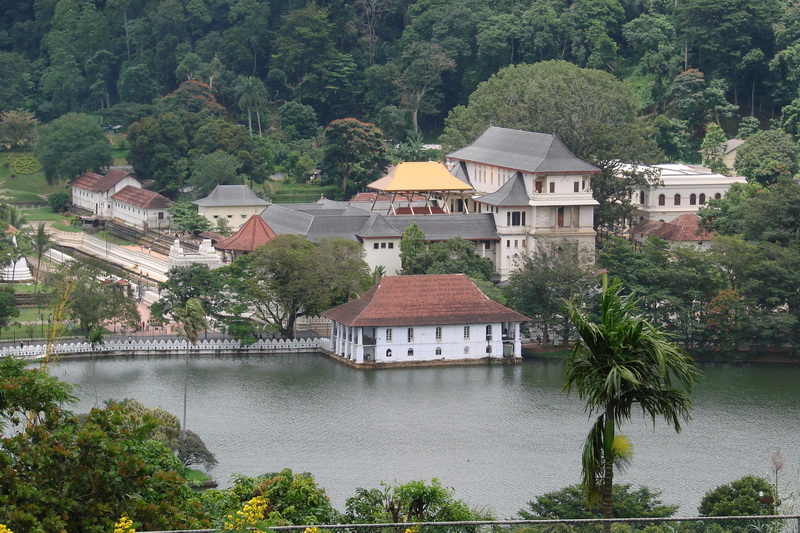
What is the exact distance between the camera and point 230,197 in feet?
220

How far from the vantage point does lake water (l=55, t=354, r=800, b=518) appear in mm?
35938

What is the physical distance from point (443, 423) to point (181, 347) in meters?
11.6

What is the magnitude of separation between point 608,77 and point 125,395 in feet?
105

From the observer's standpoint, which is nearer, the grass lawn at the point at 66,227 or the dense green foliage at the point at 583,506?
the dense green foliage at the point at 583,506

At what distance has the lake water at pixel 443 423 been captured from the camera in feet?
118

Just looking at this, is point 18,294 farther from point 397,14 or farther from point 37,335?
point 397,14

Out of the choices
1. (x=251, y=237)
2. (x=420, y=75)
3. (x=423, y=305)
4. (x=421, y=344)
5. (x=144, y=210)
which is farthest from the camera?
(x=420, y=75)

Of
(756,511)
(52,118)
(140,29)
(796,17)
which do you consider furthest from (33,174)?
(756,511)

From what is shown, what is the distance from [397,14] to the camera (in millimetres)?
92750

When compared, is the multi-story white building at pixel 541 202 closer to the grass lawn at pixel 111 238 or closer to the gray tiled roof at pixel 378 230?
the gray tiled roof at pixel 378 230

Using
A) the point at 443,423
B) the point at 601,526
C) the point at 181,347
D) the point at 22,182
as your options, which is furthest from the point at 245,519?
the point at 22,182

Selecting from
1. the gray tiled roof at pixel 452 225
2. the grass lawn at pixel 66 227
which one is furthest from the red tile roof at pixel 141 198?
the gray tiled roof at pixel 452 225

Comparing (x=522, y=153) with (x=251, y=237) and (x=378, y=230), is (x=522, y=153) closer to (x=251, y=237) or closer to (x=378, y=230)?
(x=378, y=230)

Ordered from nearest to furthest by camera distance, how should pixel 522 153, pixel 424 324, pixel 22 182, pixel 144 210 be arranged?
pixel 424 324 → pixel 522 153 → pixel 144 210 → pixel 22 182
